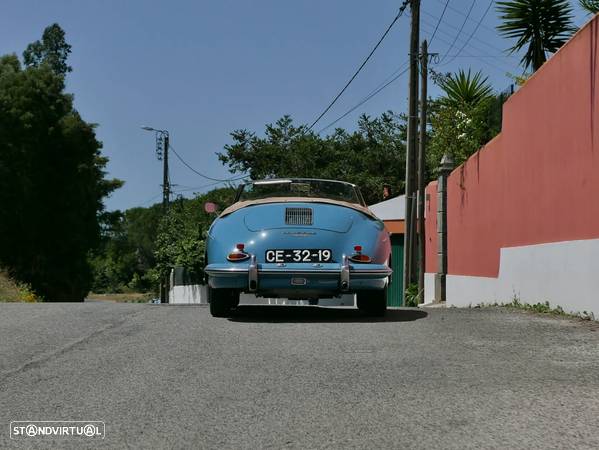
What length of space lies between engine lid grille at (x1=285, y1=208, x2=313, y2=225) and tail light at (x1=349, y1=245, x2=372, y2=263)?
23.5 inches

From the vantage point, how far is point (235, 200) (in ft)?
36.3

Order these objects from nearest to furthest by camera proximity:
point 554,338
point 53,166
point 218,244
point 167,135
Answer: point 554,338, point 218,244, point 53,166, point 167,135

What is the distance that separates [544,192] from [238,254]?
486 centimetres

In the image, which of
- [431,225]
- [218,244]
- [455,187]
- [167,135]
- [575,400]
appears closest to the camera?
[575,400]

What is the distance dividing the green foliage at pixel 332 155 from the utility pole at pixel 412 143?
23366 millimetres

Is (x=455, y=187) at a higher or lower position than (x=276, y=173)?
lower

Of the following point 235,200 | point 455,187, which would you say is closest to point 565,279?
point 235,200

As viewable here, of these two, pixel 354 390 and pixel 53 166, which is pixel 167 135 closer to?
pixel 53 166

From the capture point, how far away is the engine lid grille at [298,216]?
31.6ft

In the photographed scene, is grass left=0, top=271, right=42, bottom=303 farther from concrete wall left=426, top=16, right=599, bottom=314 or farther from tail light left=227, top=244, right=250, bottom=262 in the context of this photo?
tail light left=227, top=244, right=250, bottom=262

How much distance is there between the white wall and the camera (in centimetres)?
969

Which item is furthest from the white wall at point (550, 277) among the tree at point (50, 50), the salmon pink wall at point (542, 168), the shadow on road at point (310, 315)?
the tree at point (50, 50)

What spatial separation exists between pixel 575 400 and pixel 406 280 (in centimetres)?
1716

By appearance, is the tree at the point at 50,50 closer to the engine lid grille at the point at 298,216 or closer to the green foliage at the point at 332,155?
the green foliage at the point at 332,155
